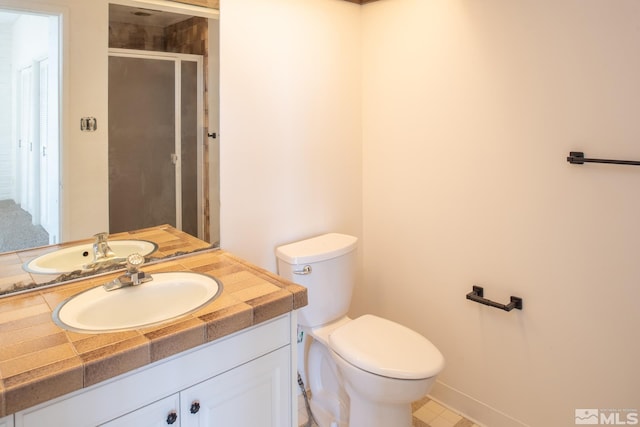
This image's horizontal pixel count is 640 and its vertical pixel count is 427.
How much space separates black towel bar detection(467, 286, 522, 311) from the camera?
1.80 meters

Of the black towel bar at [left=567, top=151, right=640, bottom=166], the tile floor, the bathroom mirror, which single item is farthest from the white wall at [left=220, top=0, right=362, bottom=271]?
the black towel bar at [left=567, top=151, right=640, bottom=166]

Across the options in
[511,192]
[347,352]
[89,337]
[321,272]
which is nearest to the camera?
[89,337]

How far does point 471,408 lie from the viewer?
6.68 ft

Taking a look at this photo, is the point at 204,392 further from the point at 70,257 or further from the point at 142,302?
the point at 70,257

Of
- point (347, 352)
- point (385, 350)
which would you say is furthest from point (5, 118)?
point (385, 350)

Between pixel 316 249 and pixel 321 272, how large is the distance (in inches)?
4.5

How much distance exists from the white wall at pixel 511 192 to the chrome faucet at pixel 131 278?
1347 millimetres

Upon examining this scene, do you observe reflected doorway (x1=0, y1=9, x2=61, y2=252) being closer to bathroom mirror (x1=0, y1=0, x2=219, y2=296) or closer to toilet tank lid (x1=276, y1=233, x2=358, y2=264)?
bathroom mirror (x1=0, y1=0, x2=219, y2=296)

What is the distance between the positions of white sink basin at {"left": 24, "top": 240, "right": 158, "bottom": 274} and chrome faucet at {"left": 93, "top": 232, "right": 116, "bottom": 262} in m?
0.01

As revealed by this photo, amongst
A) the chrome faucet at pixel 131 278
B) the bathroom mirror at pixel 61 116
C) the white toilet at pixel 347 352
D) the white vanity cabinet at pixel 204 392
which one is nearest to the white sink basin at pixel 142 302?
the chrome faucet at pixel 131 278

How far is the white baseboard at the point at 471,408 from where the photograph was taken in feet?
6.28

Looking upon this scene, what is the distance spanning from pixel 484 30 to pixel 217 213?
1400 mm

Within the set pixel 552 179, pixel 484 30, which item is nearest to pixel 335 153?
pixel 484 30

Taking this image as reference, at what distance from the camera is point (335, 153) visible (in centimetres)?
225
